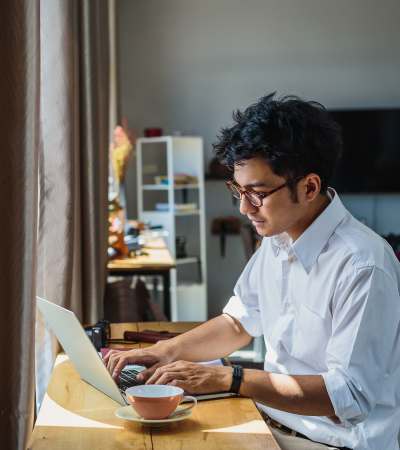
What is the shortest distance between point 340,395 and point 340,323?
14cm

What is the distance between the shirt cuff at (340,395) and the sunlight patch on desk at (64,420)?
0.41 metres

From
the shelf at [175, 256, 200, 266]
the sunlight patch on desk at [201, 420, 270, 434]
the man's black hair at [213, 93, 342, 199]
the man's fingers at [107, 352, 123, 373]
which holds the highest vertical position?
the man's black hair at [213, 93, 342, 199]

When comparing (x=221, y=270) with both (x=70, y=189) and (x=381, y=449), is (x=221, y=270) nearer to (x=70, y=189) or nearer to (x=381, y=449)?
(x=70, y=189)

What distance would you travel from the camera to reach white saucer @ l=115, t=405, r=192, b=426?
1.51 metres

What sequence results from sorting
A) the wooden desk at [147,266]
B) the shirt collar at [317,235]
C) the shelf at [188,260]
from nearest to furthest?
1. the shirt collar at [317,235]
2. the wooden desk at [147,266]
3. the shelf at [188,260]

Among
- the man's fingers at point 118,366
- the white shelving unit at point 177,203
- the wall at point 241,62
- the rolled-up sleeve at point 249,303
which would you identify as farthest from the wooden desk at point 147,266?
the wall at point 241,62

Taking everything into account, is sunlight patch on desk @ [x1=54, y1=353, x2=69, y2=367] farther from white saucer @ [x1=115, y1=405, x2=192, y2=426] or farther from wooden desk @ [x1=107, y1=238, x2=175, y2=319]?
wooden desk @ [x1=107, y1=238, x2=175, y2=319]

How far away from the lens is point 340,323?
5.37ft

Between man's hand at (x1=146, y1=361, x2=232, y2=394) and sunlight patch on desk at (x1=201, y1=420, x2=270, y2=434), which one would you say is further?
man's hand at (x1=146, y1=361, x2=232, y2=394)

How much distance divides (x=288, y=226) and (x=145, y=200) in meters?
6.14

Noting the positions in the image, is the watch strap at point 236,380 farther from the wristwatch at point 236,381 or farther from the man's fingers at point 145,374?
the man's fingers at point 145,374

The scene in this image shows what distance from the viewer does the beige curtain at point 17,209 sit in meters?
1.45

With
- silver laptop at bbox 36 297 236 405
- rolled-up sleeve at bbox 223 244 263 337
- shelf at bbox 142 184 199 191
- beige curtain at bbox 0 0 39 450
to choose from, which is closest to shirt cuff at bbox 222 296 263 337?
rolled-up sleeve at bbox 223 244 263 337

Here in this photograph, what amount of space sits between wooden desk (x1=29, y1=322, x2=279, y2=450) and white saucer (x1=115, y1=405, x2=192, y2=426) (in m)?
0.02
